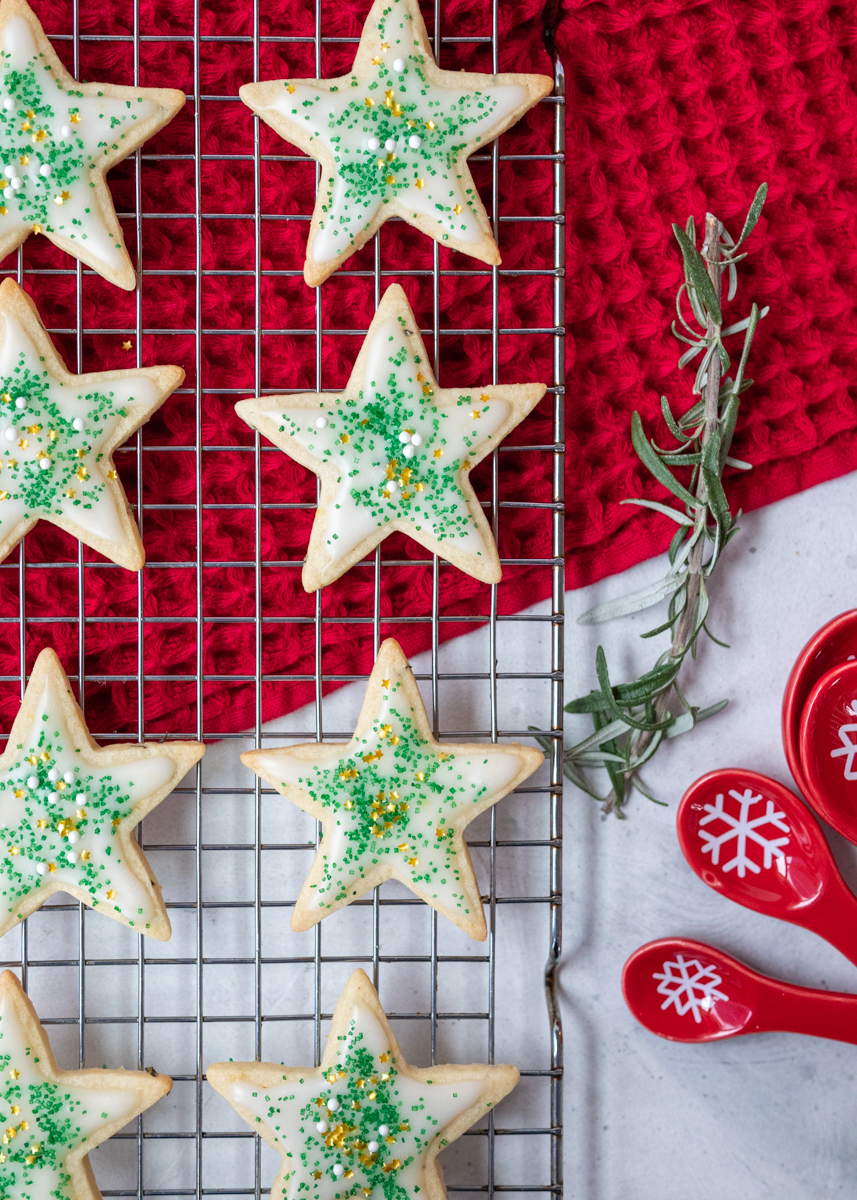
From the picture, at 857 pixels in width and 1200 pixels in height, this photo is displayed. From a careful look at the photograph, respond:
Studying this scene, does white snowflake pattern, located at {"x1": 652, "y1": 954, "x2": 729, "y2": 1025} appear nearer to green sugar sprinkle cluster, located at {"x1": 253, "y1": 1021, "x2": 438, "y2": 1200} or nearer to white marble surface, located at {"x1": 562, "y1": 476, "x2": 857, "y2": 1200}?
white marble surface, located at {"x1": 562, "y1": 476, "x2": 857, "y2": 1200}

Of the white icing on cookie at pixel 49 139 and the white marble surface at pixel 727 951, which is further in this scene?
the white marble surface at pixel 727 951

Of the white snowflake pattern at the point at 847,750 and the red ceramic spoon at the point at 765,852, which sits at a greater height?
the white snowflake pattern at the point at 847,750

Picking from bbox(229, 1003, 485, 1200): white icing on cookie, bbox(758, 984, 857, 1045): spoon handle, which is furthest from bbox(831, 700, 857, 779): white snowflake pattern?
bbox(229, 1003, 485, 1200): white icing on cookie

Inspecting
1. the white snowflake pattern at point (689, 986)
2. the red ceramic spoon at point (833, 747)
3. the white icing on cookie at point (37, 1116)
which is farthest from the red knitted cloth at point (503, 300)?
the white snowflake pattern at point (689, 986)

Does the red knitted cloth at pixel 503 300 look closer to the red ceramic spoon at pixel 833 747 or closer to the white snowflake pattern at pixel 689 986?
the red ceramic spoon at pixel 833 747

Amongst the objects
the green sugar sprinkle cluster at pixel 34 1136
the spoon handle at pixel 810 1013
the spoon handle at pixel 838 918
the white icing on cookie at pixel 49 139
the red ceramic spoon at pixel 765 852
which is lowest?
the green sugar sprinkle cluster at pixel 34 1136

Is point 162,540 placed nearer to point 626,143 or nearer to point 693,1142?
point 626,143

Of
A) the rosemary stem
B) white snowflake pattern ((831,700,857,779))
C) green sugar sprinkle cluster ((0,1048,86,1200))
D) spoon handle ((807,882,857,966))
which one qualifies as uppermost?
the rosemary stem

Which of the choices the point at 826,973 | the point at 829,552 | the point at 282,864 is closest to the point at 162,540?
the point at 282,864
